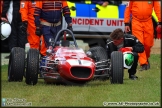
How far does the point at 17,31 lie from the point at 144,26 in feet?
10.3

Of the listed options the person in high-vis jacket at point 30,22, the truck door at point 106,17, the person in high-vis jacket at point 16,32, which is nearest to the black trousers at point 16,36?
the person in high-vis jacket at point 16,32

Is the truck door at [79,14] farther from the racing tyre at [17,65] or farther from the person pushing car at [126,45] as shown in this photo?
the racing tyre at [17,65]

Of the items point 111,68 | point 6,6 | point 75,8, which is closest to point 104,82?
point 111,68

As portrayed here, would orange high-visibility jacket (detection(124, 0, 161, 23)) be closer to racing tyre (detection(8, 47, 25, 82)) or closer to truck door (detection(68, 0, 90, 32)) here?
truck door (detection(68, 0, 90, 32))

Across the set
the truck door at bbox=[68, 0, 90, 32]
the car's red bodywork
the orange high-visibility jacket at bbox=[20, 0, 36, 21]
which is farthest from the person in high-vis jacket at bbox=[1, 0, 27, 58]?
the car's red bodywork

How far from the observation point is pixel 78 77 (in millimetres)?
9875

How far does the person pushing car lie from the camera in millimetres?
11164

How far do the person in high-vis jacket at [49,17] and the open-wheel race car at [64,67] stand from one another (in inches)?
58.5

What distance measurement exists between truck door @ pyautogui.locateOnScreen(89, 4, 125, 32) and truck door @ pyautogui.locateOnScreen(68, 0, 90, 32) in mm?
139

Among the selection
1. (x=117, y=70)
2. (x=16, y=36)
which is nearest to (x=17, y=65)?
(x=117, y=70)

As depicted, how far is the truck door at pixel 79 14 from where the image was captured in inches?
630

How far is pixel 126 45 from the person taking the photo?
11.4m

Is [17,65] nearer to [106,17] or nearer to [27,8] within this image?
[27,8]

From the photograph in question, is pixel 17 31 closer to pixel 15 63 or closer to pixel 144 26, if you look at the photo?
pixel 144 26
